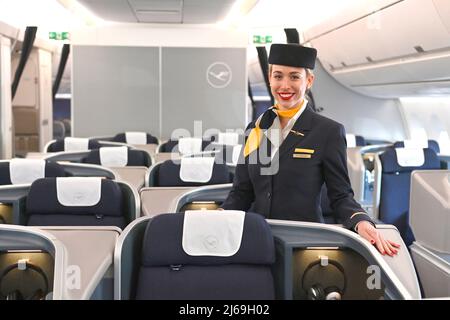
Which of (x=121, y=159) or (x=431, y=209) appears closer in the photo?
(x=431, y=209)

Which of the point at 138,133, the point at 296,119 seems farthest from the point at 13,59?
the point at 296,119

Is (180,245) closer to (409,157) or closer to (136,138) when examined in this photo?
(409,157)

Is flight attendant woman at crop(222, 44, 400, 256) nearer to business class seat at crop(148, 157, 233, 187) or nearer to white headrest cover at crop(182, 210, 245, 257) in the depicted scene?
white headrest cover at crop(182, 210, 245, 257)

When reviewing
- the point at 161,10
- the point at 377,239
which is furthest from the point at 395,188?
the point at 161,10

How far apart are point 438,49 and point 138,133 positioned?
485 cm

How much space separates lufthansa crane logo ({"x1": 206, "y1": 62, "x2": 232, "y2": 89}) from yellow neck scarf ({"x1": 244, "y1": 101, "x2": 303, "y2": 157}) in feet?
24.9

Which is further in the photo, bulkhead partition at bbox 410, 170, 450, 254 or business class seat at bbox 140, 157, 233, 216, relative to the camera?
business class seat at bbox 140, 157, 233, 216

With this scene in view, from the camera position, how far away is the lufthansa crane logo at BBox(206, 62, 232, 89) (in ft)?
33.1

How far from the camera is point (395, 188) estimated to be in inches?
220

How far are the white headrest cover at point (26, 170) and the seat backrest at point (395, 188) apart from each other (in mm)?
3124

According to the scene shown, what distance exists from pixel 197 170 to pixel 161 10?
5.18 m

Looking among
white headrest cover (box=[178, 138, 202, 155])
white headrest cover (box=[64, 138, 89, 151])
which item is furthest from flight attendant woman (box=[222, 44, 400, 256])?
white headrest cover (box=[64, 138, 89, 151])

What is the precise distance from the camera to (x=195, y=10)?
9086mm
